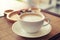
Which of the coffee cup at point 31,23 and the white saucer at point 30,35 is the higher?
the coffee cup at point 31,23

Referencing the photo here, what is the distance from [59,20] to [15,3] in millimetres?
458

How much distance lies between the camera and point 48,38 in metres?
0.57

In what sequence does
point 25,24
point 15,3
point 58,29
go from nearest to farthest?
1. point 25,24
2. point 58,29
3. point 15,3

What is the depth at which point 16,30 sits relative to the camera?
603mm

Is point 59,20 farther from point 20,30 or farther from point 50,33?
point 20,30

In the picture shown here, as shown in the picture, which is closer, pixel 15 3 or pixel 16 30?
pixel 16 30

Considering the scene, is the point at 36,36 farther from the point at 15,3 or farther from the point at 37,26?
the point at 15,3

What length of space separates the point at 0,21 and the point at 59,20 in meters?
0.36

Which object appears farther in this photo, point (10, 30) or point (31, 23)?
point (10, 30)

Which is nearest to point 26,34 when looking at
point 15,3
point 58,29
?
point 58,29

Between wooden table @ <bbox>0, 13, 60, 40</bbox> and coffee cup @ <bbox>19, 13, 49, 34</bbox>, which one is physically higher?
coffee cup @ <bbox>19, 13, 49, 34</bbox>

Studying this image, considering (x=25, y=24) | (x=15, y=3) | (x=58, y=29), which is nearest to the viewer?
(x=25, y=24)

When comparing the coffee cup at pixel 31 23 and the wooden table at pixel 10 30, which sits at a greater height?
the coffee cup at pixel 31 23

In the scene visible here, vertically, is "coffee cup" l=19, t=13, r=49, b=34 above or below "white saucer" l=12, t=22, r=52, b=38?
above
